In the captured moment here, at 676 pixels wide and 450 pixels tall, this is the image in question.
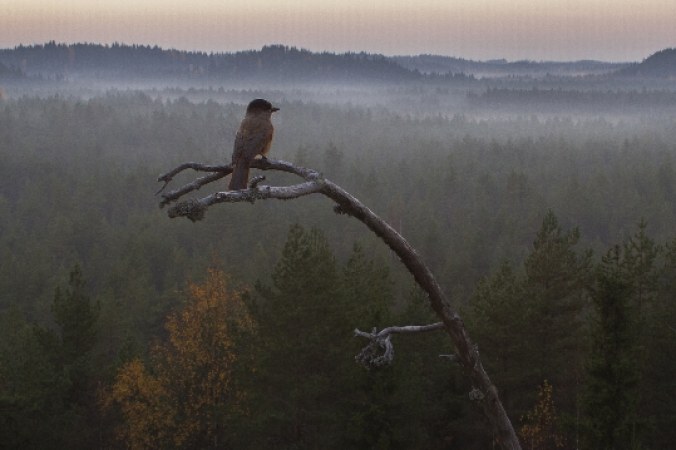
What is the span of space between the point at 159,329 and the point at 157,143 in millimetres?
141118

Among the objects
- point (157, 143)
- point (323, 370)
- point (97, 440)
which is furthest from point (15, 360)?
point (157, 143)

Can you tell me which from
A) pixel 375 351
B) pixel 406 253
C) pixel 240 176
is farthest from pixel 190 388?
pixel 406 253

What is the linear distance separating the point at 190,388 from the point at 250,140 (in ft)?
87.8

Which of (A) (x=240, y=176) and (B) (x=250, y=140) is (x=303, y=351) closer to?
(B) (x=250, y=140)

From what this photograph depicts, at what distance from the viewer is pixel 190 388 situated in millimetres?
31234

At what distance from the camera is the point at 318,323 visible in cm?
2270

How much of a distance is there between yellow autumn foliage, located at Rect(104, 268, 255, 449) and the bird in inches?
870

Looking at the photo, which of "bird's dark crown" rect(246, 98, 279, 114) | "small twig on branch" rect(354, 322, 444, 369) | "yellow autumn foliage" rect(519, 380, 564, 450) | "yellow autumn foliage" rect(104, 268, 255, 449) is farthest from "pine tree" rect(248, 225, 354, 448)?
"small twig on branch" rect(354, 322, 444, 369)

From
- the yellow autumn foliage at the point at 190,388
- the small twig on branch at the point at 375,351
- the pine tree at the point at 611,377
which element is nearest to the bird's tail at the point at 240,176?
the small twig on branch at the point at 375,351

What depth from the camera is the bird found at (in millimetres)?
6250

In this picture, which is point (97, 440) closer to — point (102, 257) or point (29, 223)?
point (102, 257)

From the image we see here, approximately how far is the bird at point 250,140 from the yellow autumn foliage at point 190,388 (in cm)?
2210

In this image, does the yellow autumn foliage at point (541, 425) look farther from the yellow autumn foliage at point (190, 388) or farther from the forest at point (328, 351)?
the yellow autumn foliage at point (190, 388)

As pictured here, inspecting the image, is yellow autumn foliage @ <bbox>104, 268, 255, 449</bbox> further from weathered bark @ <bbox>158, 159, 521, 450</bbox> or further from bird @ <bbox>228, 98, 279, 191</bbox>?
weathered bark @ <bbox>158, 159, 521, 450</bbox>
